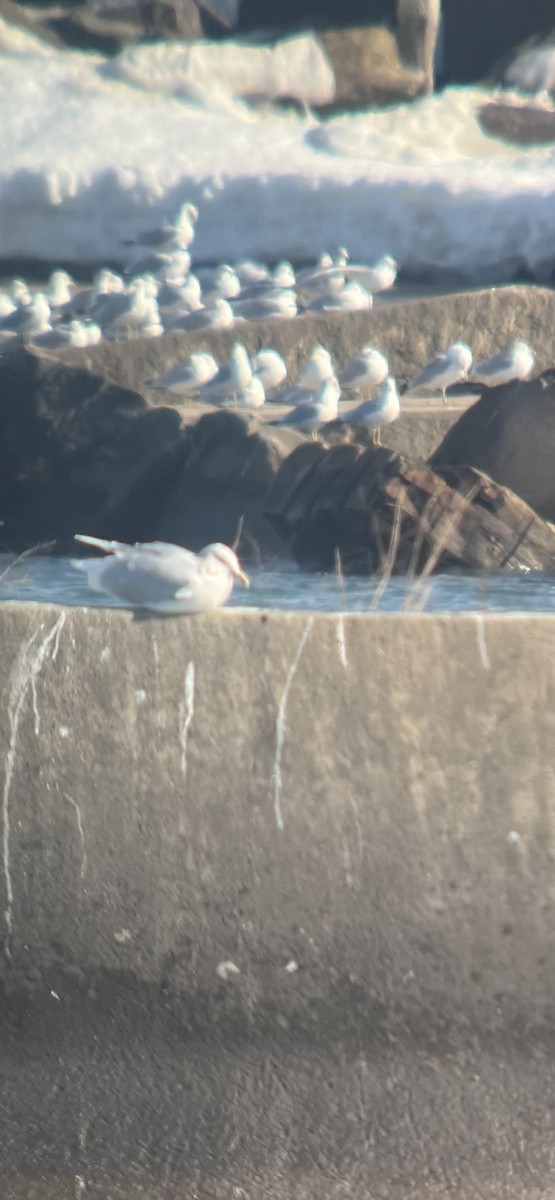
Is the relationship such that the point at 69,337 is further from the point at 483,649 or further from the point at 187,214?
the point at 483,649

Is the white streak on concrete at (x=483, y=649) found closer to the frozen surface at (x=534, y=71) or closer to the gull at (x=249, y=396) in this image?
the gull at (x=249, y=396)

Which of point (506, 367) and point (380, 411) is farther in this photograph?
point (506, 367)

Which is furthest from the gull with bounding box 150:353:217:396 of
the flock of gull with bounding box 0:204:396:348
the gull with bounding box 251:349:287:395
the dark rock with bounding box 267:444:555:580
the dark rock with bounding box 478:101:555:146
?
the dark rock with bounding box 478:101:555:146

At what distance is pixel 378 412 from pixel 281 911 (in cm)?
727

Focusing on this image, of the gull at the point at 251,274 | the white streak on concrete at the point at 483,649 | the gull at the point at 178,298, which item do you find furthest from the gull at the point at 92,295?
the white streak on concrete at the point at 483,649

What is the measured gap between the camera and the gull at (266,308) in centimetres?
1462

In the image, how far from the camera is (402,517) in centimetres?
873

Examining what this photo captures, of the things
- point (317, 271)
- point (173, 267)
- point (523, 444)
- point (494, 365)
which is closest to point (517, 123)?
point (173, 267)

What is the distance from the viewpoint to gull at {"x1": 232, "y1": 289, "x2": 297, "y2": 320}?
14.6m

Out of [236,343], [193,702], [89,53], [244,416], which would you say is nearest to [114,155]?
[89,53]

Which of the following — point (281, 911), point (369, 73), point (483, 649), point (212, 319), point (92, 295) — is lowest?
point (92, 295)

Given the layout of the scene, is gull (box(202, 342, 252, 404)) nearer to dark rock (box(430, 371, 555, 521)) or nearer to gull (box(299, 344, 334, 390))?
gull (box(299, 344, 334, 390))

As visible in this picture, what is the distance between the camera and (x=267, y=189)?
70.4ft

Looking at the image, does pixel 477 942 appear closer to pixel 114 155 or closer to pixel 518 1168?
pixel 518 1168
